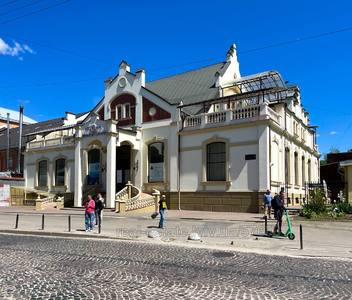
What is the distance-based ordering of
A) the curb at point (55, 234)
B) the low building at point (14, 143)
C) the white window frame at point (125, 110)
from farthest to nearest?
the low building at point (14, 143) → the white window frame at point (125, 110) → the curb at point (55, 234)

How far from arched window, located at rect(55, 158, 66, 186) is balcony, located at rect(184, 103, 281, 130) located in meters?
14.3

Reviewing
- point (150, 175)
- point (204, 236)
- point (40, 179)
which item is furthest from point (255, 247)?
point (40, 179)

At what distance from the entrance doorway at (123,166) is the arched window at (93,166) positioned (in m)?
1.68

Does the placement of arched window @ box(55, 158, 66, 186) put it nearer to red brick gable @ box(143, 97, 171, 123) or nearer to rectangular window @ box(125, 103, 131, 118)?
rectangular window @ box(125, 103, 131, 118)

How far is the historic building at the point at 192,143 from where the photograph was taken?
27562 mm

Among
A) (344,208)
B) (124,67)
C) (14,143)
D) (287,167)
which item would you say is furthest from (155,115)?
(14,143)

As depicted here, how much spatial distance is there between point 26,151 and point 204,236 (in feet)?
101

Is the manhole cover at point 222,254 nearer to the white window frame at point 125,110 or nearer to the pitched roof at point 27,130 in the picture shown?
the white window frame at point 125,110

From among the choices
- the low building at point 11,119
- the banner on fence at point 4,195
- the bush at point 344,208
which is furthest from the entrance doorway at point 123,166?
the low building at point 11,119

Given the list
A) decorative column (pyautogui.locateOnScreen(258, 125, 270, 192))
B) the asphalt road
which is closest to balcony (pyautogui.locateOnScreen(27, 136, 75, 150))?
decorative column (pyautogui.locateOnScreen(258, 125, 270, 192))

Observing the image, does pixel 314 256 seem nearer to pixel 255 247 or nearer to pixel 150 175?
pixel 255 247

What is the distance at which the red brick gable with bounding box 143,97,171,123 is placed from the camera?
3247 centimetres

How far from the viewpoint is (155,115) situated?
3297cm

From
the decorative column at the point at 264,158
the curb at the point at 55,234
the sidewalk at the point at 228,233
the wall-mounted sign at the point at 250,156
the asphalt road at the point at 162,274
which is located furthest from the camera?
the wall-mounted sign at the point at 250,156
